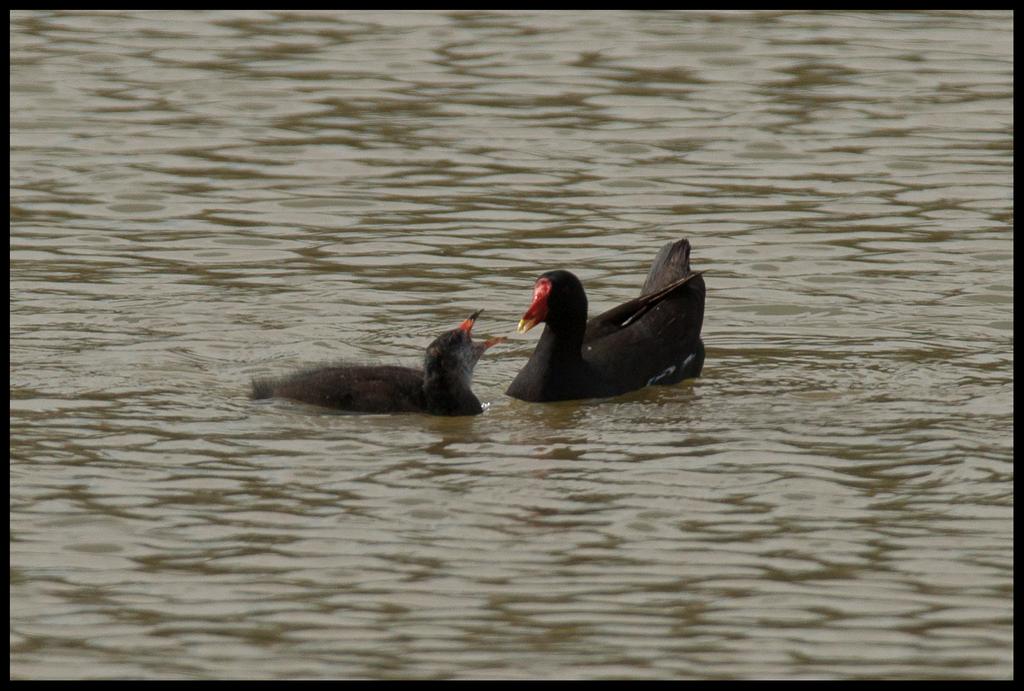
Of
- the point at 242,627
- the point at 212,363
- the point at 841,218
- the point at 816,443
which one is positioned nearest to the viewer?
the point at 242,627

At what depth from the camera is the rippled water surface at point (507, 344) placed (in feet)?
26.8

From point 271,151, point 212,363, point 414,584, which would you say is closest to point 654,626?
point 414,584

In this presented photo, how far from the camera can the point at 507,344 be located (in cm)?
1328

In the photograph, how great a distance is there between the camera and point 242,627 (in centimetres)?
805

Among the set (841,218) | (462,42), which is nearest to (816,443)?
(841,218)

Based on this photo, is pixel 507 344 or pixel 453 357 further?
pixel 507 344

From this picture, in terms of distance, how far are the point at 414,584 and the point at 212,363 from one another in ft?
13.3

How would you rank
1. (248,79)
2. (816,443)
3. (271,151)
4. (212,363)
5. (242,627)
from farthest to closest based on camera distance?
(248,79), (271,151), (212,363), (816,443), (242,627)

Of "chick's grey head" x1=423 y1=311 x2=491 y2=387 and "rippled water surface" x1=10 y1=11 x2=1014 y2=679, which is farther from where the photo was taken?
"chick's grey head" x1=423 y1=311 x2=491 y2=387

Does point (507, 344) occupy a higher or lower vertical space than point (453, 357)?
lower

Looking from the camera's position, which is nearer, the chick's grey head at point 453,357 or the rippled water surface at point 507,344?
the rippled water surface at point 507,344

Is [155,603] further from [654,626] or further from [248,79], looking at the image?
[248,79]

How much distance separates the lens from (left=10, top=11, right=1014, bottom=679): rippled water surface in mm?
8180

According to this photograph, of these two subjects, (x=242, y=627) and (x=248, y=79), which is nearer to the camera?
(x=242, y=627)
